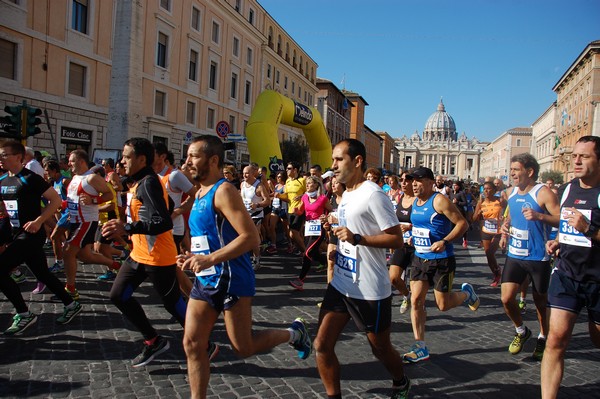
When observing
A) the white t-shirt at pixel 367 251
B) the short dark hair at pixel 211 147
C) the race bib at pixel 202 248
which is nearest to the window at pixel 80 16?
the short dark hair at pixel 211 147

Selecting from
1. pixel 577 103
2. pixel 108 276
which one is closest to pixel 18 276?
pixel 108 276

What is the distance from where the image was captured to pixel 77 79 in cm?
2170

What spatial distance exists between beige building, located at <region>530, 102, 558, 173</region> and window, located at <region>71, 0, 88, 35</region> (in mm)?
70784

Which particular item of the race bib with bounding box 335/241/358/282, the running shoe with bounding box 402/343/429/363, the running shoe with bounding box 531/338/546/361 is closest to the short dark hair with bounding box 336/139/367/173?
the race bib with bounding box 335/241/358/282

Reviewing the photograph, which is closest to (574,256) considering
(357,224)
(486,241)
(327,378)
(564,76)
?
(357,224)

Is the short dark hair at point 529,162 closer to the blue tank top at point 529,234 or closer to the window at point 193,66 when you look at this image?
the blue tank top at point 529,234

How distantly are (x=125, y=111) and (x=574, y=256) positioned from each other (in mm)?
23411

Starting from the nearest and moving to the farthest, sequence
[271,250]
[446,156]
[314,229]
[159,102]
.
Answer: [314,229]
[271,250]
[159,102]
[446,156]

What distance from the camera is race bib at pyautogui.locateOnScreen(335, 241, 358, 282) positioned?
3.23m

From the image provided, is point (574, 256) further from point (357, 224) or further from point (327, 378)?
point (327, 378)

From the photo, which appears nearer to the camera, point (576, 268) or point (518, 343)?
point (576, 268)

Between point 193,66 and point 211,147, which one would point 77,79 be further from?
point 211,147

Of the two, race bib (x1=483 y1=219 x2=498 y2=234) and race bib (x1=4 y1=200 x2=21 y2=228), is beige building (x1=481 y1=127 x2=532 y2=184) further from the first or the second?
race bib (x1=4 y1=200 x2=21 y2=228)

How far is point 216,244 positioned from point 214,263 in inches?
9.8
